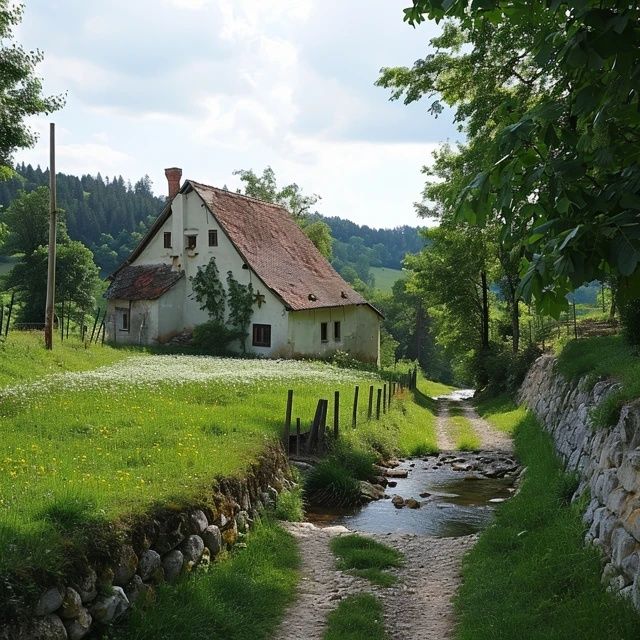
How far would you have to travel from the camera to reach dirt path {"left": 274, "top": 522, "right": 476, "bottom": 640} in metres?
8.83

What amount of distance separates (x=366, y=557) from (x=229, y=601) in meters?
3.00

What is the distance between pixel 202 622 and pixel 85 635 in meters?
1.46

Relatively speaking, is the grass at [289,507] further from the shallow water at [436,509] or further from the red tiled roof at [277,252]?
the red tiled roof at [277,252]

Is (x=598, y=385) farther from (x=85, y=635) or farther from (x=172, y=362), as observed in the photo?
(x=172, y=362)

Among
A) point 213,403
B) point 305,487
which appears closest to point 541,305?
point 305,487

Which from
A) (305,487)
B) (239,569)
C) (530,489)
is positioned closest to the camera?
(239,569)

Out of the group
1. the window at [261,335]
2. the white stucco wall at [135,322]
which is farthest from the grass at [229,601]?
the white stucco wall at [135,322]

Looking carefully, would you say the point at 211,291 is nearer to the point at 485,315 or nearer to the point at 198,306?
the point at 198,306

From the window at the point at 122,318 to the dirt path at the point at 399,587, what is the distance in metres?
30.1

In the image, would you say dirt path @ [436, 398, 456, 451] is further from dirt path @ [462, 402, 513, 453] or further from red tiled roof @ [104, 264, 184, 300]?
red tiled roof @ [104, 264, 184, 300]

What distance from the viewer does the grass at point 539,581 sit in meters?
7.74

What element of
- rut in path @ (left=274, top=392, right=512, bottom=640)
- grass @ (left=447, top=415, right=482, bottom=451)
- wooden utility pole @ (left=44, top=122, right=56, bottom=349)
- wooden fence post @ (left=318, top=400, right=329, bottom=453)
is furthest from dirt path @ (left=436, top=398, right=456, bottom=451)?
wooden utility pole @ (left=44, top=122, right=56, bottom=349)

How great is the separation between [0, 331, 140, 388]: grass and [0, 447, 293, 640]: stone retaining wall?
1171 cm

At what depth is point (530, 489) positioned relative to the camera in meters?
14.3
